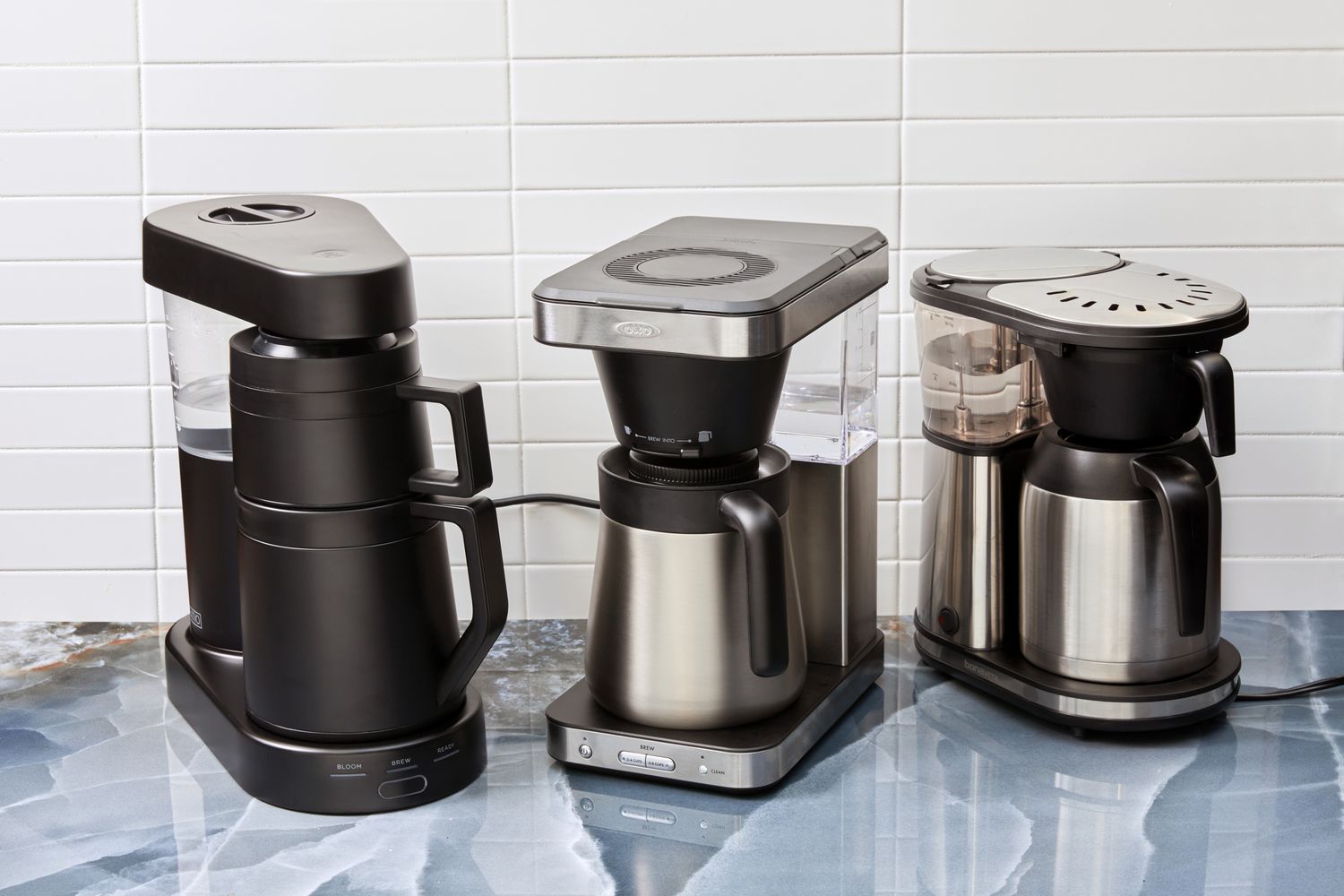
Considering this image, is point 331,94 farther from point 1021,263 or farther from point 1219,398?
point 1219,398

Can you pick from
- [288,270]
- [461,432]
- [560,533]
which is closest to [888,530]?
[560,533]

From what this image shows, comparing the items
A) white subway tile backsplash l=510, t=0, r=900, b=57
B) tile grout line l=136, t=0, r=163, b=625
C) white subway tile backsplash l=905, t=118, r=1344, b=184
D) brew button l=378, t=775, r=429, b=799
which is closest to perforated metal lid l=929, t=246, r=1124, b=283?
white subway tile backsplash l=905, t=118, r=1344, b=184

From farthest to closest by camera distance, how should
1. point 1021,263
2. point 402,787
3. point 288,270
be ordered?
1. point 1021,263
2. point 402,787
3. point 288,270

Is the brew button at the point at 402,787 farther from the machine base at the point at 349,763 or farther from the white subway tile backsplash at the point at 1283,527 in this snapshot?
the white subway tile backsplash at the point at 1283,527

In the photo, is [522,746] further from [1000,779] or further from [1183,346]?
[1183,346]

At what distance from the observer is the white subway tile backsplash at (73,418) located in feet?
4.30

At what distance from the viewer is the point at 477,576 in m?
0.96

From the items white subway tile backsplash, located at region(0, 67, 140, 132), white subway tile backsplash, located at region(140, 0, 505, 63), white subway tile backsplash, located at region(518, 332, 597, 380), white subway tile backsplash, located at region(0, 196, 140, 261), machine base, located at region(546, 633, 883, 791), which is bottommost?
machine base, located at region(546, 633, 883, 791)

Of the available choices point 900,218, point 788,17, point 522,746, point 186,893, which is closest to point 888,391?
point 900,218

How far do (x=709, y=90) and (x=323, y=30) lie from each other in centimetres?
34

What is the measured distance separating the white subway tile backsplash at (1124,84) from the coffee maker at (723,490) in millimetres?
219

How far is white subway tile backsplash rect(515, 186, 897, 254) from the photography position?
4.09 feet

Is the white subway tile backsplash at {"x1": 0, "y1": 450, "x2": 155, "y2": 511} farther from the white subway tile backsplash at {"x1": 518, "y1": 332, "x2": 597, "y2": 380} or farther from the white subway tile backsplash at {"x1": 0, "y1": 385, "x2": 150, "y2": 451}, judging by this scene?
the white subway tile backsplash at {"x1": 518, "y1": 332, "x2": 597, "y2": 380}

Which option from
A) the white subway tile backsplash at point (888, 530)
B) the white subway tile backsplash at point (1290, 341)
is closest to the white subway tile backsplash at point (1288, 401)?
the white subway tile backsplash at point (1290, 341)
